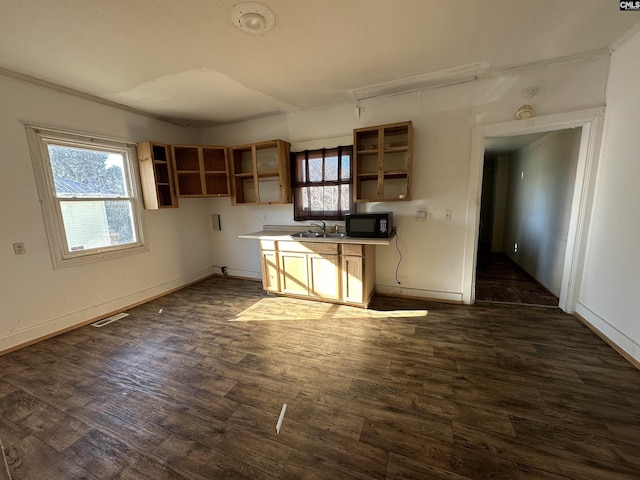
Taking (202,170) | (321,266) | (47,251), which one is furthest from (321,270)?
(47,251)

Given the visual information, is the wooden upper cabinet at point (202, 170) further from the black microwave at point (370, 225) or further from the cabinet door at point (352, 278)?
the cabinet door at point (352, 278)

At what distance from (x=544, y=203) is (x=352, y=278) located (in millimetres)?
3153

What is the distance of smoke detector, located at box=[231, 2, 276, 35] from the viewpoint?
5.57 ft

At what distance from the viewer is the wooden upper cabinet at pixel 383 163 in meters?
3.03

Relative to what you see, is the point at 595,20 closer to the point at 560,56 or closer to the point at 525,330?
the point at 560,56

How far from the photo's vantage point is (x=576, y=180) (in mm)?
2701

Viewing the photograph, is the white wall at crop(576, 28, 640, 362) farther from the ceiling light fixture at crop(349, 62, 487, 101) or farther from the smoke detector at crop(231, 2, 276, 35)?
the smoke detector at crop(231, 2, 276, 35)

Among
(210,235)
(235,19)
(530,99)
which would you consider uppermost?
(235,19)

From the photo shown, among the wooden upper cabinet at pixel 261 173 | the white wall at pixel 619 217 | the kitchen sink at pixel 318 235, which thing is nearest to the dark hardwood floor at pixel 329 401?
the white wall at pixel 619 217

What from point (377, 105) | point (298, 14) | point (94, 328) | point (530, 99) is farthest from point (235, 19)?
point (94, 328)

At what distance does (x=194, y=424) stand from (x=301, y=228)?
8.99 feet

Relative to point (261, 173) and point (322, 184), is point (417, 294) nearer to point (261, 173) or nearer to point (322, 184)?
point (322, 184)

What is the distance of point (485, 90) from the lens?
2.78 meters

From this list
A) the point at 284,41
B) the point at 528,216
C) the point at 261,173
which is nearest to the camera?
the point at 284,41
